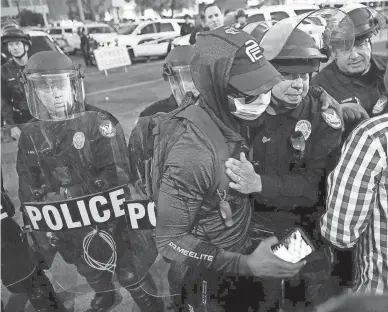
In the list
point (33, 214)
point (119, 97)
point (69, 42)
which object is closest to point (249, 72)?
point (33, 214)

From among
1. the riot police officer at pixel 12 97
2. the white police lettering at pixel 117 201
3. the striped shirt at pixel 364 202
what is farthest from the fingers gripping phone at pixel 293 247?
the riot police officer at pixel 12 97

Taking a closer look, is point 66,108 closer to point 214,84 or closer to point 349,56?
point 214,84

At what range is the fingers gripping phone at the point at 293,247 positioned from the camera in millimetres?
1407

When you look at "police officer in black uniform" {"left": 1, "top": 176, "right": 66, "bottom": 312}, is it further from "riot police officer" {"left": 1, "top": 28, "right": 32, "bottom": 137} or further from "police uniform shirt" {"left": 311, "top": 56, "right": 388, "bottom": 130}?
"riot police officer" {"left": 1, "top": 28, "right": 32, "bottom": 137}

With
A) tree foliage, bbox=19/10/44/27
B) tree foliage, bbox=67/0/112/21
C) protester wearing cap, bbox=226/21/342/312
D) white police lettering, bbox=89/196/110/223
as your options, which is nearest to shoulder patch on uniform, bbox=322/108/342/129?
protester wearing cap, bbox=226/21/342/312

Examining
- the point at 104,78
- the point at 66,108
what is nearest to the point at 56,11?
the point at 104,78

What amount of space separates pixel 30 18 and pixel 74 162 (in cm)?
2837

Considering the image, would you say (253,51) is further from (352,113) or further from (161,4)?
(161,4)

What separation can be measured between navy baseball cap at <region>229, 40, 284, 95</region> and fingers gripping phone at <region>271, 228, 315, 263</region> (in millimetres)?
573

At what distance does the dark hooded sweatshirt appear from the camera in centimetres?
137

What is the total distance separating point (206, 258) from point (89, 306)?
167 centimetres

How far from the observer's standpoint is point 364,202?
4.34ft

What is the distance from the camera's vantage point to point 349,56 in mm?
2615

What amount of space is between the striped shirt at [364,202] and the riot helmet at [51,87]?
A: 1585 millimetres
